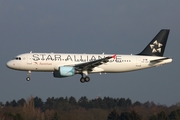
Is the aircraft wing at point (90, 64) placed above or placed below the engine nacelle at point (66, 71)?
above

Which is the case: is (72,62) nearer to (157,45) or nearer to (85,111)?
(157,45)

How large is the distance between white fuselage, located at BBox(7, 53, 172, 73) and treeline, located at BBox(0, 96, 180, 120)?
983 centimetres

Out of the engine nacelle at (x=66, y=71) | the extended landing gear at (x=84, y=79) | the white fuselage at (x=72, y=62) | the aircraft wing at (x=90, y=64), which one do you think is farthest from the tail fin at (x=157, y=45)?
the engine nacelle at (x=66, y=71)

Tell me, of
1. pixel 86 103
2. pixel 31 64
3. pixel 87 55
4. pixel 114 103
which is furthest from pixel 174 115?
pixel 114 103

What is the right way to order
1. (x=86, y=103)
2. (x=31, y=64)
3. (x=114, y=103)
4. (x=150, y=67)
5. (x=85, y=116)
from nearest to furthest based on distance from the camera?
(x=31, y=64) < (x=150, y=67) < (x=85, y=116) < (x=86, y=103) < (x=114, y=103)

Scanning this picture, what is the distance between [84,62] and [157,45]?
494 inches

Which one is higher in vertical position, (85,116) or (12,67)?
(12,67)

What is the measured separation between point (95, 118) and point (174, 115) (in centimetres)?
1800

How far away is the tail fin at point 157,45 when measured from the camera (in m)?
82.2

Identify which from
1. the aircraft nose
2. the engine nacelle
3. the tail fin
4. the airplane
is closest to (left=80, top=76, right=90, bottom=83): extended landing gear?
the airplane

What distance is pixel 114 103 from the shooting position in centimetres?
14625

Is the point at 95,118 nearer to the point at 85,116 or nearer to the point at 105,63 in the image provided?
the point at 85,116

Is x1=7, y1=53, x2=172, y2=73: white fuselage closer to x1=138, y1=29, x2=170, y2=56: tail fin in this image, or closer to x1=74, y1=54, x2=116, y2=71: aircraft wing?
x1=74, y1=54, x2=116, y2=71: aircraft wing

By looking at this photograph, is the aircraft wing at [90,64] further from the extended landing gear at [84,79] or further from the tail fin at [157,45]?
the tail fin at [157,45]
